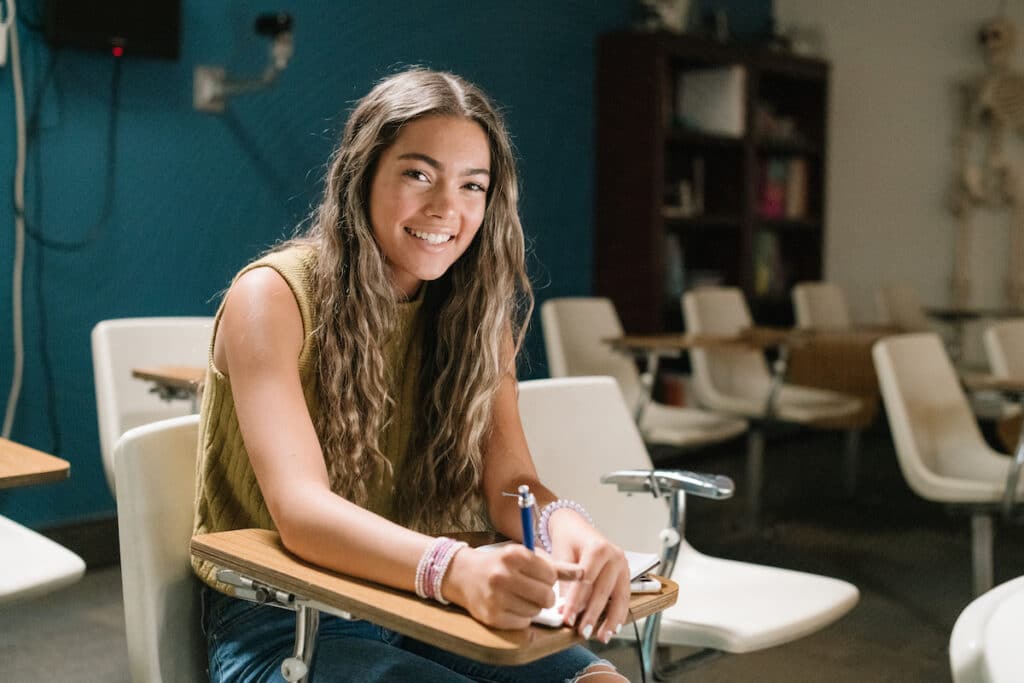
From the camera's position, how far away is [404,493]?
1.58 meters

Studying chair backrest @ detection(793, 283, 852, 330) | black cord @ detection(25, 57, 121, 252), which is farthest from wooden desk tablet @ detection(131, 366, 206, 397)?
chair backrest @ detection(793, 283, 852, 330)

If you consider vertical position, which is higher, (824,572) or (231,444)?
(231,444)

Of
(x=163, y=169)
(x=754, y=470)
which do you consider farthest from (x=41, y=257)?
(x=754, y=470)

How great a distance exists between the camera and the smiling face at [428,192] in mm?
Answer: 1466

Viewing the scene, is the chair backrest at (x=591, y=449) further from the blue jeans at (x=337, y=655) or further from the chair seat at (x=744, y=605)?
the blue jeans at (x=337, y=655)

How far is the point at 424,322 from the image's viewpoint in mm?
1610

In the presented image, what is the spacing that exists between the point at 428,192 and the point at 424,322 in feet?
0.71

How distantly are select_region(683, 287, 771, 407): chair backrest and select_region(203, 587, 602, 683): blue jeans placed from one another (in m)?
3.34

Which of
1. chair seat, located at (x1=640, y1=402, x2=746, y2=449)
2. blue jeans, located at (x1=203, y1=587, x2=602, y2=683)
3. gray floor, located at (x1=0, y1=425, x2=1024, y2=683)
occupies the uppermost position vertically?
blue jeans, located at (x1=203, y1=587, x2=602, y2=683)

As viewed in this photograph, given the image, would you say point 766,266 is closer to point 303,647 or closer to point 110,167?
point 110,167

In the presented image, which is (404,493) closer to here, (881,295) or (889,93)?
(881,295)

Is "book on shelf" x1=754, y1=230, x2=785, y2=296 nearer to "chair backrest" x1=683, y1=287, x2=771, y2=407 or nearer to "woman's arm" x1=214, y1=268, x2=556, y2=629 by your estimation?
"chair backrest" x1=683, y1=287, x2=771, y2=407

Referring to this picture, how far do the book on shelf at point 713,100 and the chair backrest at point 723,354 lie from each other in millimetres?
1197

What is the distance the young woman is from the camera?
1229 millimetres
